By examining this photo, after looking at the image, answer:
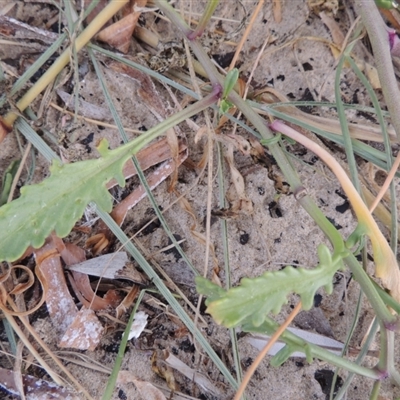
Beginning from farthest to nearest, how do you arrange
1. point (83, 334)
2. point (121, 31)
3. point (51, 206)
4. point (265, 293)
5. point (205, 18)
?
point (121, 31)
point (83, 334)
point (205, 18)
point (51, 206)
point (265, 293)

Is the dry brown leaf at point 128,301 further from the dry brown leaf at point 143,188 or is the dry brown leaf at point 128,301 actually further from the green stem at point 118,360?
the dry brown leaf at point 143,188

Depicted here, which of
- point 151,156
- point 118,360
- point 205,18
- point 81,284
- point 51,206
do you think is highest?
point 205,18

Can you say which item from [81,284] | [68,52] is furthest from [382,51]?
[81,284]

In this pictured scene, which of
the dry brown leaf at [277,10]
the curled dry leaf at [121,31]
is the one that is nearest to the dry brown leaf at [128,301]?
the curled dry leaf at [121,31]

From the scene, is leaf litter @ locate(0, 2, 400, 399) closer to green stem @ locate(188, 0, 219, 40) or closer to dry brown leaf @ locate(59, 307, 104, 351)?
dry brown leaf @ locate(59, 307, 104, 351)

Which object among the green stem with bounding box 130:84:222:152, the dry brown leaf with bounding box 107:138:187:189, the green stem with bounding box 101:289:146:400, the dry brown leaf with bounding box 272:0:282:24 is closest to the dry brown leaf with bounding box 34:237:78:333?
the green stem with bounding box 101:289:146:400

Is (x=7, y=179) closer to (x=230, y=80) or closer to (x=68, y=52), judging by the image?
(x=68, y=52)
